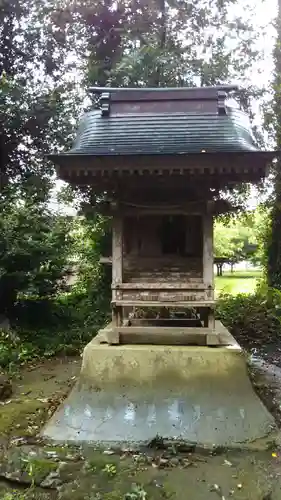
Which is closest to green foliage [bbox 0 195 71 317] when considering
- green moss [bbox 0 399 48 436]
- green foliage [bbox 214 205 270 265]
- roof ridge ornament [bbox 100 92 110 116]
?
green moss [bbox 0 399 48 436]

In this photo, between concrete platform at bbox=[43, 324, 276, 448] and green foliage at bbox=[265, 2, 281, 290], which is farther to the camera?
green foliage at bbox=[265, 2, 281, 290]

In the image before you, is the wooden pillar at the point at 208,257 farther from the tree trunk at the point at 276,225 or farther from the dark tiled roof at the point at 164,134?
the tree trunk at the point at 276,225

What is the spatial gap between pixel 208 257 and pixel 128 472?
3.19m

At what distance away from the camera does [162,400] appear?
6.08 meters

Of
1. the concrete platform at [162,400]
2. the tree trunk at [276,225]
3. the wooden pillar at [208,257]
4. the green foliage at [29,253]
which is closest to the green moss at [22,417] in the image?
the concrete platform at [162,400]

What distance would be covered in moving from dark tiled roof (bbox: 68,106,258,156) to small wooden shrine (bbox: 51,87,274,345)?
0.05 ft

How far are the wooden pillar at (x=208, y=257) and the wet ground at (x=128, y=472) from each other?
7.21ft

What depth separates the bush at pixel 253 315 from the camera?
38.8ft

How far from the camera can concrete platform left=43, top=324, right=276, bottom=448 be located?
215 inches

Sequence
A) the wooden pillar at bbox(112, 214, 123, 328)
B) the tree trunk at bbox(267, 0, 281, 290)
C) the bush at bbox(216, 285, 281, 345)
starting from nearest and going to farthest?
the wooden pillar at bbox(112, 214, 123, 328) → the bush at bbox(216, 285, 281, 345) → the tree trunk at bbox(267, 0, 281, 290)

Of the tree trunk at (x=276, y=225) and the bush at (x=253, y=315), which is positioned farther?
the tree trunk at (x=276, y=225)

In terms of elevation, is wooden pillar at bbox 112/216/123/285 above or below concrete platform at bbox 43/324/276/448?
above

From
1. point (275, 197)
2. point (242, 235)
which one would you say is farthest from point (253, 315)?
point (242, 235)

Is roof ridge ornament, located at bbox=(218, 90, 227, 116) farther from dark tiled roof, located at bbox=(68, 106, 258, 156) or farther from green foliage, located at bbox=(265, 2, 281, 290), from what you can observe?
green foliage, located at bbox=(265, 2, 281, 290)
